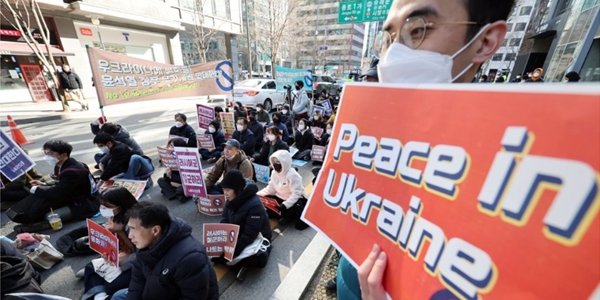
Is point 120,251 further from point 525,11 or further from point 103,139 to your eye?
point 525,11

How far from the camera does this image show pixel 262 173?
4965mm

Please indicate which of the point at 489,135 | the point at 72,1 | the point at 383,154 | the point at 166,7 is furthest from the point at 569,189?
the point at 166,7

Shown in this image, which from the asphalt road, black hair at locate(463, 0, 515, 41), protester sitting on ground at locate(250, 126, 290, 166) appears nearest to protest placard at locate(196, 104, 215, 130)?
the asphalt road

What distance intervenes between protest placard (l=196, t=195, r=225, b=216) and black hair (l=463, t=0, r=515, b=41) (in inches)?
139

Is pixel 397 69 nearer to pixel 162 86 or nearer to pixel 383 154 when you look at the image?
pixel 383 154

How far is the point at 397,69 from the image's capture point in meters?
0.90

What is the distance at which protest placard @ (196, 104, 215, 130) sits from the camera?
7047 mm

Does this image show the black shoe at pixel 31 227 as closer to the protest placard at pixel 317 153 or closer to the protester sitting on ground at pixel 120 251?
the protester sitting on ground at pixel 120 251

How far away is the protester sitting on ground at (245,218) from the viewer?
2.68m

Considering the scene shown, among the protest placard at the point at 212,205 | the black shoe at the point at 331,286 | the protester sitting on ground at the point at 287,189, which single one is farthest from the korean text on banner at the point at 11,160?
the black shoe at the point at 331,286

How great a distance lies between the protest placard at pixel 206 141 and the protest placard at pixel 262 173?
1857 millimetres

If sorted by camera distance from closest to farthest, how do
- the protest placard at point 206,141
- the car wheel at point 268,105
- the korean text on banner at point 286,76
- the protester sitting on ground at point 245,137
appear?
the protester sitting on ground at point 245,137
the protest placard at point 206,141
the korean text on banner at point 286,76
the car wheel at point 268,105

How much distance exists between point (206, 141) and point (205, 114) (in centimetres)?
135

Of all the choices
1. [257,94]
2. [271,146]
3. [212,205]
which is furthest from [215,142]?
[257,94]
